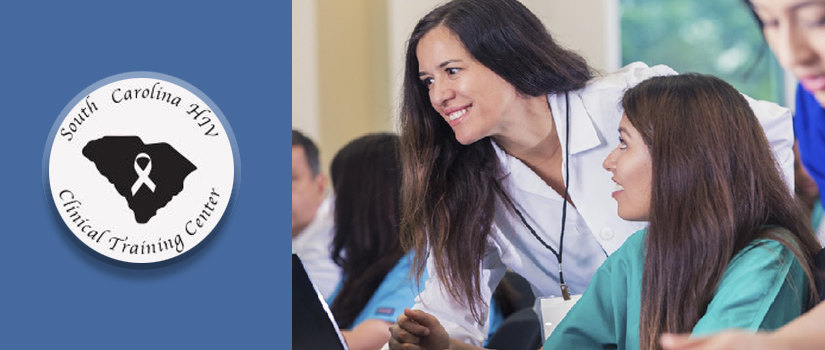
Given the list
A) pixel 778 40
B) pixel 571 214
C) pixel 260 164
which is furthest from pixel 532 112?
pixel 260 164

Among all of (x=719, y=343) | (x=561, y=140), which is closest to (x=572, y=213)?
(x=561, y=140)

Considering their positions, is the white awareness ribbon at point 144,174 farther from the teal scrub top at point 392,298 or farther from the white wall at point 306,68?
the white wall at point 306,68

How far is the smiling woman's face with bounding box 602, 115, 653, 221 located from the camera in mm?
1536

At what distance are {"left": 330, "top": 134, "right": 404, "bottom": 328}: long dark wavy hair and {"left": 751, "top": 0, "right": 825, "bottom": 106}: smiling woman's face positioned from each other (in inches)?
38.2

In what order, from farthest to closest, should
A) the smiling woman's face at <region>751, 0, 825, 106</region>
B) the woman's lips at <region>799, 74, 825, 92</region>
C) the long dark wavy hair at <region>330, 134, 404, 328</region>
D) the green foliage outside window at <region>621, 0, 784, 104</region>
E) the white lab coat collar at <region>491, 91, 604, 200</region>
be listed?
the green foliage outside window at <region>621, 0, 784, 104</region>, the long dark wavy hair at <region>330, 134, 404, 328</region>, the woman's lips at <region>799, 74, 825, 92</region>, the white lab coat collar at <region>491, 91, 604, 200</region>, the smiling woman's face at <region>751, 0, 825, 106</region>

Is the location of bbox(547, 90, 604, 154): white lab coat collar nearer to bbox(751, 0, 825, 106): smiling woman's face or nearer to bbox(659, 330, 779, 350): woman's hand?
bbox(751, 0, 825, 106): smiling woman's face

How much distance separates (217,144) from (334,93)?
160 inches

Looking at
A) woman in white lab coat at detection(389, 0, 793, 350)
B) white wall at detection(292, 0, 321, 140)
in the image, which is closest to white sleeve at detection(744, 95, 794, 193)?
woman in white lab coat at detection(389, 0, 793, 350)

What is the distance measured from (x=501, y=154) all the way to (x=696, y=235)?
581 mm

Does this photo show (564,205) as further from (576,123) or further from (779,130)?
(779,130)

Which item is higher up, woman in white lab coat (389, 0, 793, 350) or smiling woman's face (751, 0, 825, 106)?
smiling woman's face (751, 0, 825, 106)

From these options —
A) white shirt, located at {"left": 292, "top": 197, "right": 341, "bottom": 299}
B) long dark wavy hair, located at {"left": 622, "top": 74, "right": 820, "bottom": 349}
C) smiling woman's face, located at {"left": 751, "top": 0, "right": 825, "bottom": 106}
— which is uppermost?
smiling woman's face, located at {"left": 751, "top": 0, "right": 825, "bottom": 106}

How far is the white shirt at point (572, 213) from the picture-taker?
6.02 ft

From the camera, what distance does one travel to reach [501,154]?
1.92 meters
